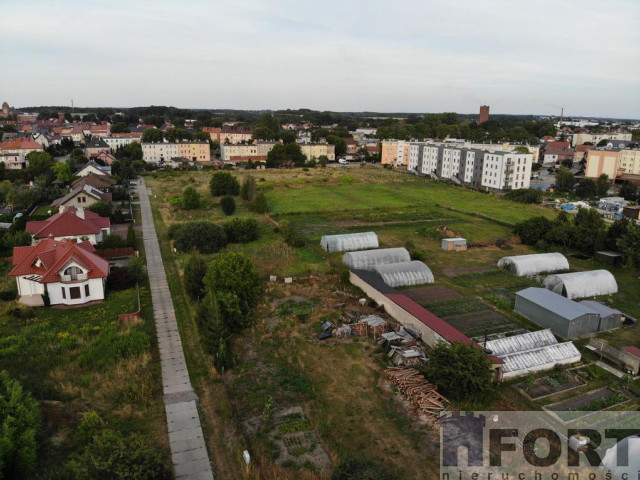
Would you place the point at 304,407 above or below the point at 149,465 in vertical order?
below

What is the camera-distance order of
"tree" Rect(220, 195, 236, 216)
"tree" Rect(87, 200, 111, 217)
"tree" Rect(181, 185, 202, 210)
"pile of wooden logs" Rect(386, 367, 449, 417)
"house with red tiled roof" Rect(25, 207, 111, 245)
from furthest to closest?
"tree" Rect(181, 185, 202, 210), "tree" Rect(220, 195, 236, 216), "tree" Rect(87, 200, 111, 217), "house with red tiled roof" Rect(25, 207, 111, 245), "pile of wooden logs" Rect(386, 367, 449, 417)

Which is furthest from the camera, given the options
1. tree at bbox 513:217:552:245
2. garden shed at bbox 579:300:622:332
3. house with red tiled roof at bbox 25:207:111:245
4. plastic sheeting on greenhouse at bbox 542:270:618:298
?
tree at bbox 513:217:552:245

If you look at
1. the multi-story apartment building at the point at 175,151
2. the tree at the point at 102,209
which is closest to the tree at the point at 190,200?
the tree at the point at 102,209

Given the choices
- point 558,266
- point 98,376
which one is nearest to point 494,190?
point 558,266

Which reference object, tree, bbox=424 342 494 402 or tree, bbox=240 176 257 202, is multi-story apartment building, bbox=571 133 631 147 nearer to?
tree, bbox=240 176 257 202

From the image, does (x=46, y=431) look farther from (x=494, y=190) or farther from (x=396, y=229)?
(x=494, y=190)

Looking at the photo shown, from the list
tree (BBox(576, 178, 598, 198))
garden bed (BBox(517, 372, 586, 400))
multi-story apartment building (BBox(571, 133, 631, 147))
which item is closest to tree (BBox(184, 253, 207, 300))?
garden bed (BBox(517, 372, 586, 400))
